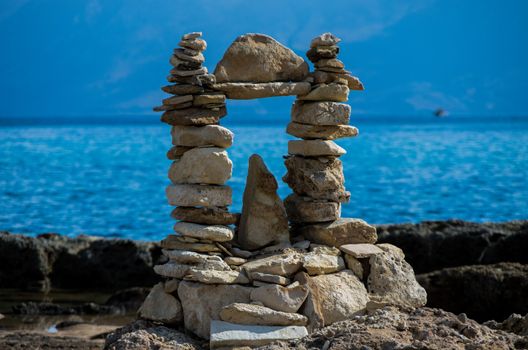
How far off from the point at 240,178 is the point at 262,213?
33731 mm

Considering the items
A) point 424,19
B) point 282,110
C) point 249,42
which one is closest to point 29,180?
point 249,42

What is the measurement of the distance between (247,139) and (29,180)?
69.0 ft

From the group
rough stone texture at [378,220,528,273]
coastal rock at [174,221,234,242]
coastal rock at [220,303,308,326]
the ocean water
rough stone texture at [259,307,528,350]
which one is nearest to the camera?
rough stone texture at [259,307,528,350]

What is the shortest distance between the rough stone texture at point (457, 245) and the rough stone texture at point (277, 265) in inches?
301

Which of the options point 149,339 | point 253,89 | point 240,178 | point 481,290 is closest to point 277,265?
point 149,339

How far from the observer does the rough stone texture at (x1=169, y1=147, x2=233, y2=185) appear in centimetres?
1111

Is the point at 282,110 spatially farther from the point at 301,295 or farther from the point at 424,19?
the point at 301,295

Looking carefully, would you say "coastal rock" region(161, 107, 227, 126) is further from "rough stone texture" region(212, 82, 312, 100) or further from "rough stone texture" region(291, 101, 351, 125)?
"rough stone texture" region(291, 101, 351, 125)

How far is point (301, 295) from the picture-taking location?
10.8 m

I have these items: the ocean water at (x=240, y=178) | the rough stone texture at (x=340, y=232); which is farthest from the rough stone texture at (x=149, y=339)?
the ocean water at (x=240, y=178)

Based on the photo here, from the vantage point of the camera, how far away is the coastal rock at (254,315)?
10.4 m

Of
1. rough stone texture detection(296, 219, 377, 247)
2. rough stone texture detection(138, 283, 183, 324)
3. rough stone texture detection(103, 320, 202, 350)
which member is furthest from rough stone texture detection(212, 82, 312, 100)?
rough stone texture detection(103, 320, 202, 350)

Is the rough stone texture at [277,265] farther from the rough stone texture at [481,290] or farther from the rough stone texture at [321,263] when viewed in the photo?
the rough stone texture at [481,290]

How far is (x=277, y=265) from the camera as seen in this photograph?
35.8 ft
